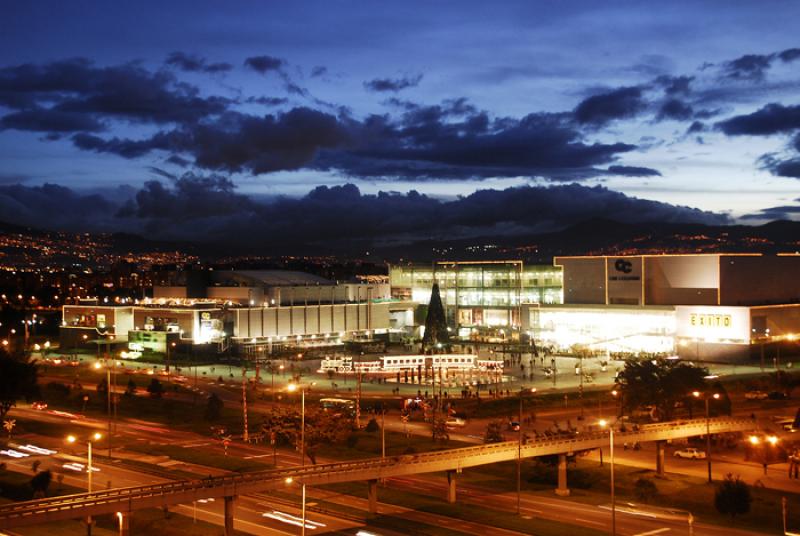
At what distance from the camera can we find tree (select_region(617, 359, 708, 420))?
5441cm

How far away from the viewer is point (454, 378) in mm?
73812

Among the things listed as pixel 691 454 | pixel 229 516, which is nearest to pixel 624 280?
pixel 691 454

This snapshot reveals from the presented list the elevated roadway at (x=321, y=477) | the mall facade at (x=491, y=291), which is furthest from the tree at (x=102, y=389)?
the mall facade at (x=491, y=291)

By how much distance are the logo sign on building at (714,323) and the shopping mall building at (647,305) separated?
9 cm

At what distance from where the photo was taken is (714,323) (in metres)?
86.8

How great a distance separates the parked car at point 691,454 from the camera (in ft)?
150

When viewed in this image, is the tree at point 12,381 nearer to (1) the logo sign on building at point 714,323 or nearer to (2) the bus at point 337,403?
(2) the bus at point 337,403

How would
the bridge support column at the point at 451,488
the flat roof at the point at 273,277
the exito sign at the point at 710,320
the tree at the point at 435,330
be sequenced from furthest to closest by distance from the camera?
the flat roof at the point at 273,277
the tree at the point at 435,330
the exito sign at the point at 710,320
the bridge support column at the point at 451,488

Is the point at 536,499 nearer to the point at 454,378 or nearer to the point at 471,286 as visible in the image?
the point at 454,378

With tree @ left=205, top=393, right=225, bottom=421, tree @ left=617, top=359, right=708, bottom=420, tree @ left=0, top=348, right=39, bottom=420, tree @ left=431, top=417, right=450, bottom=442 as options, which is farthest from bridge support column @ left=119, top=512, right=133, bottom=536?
tree @ left=617, top=359, right=708, bottom=420

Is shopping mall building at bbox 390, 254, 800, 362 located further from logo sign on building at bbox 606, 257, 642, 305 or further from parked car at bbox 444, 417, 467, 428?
parked car at bbox 444, 417, 467, 428

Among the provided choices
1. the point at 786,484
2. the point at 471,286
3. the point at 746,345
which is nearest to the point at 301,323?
the point at 471,286

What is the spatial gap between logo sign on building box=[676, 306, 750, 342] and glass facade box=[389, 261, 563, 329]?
22.0 meters

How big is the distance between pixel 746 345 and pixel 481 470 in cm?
4917
